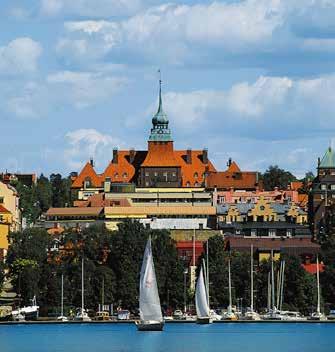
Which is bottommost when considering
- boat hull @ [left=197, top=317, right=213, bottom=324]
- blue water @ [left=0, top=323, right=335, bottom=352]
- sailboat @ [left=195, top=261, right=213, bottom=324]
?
blue water @ [left=0, top=323, right=335, bottom=352]

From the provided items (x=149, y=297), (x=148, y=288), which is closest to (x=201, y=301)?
(x=149, y=297)

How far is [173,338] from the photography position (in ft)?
535

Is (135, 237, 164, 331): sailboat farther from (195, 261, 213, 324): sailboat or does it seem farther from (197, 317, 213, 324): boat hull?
(197, 317, 213, 324): boat hull

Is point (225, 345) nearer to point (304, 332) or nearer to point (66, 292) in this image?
point (304, 332)

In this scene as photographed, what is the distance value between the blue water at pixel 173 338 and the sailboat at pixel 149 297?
1.35 metres

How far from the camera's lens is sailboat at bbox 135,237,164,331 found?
154625 millimetres

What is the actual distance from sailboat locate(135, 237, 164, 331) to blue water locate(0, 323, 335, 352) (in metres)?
1.35

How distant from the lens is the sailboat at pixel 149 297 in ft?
507

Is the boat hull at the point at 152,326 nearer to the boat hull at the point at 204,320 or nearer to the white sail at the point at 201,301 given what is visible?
the white sail at the point at 201,301

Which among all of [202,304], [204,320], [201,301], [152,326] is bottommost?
[152,326]

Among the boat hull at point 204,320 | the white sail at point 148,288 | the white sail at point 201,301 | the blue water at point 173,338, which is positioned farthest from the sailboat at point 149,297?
the boat hull at point 204,320

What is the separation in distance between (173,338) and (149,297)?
9.25 meters

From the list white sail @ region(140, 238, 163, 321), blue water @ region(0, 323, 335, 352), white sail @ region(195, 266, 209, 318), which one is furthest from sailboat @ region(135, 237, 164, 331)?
white sail @ region(195, 266, 209, 318)

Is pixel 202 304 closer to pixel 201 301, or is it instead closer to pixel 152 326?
pixel 201 301
